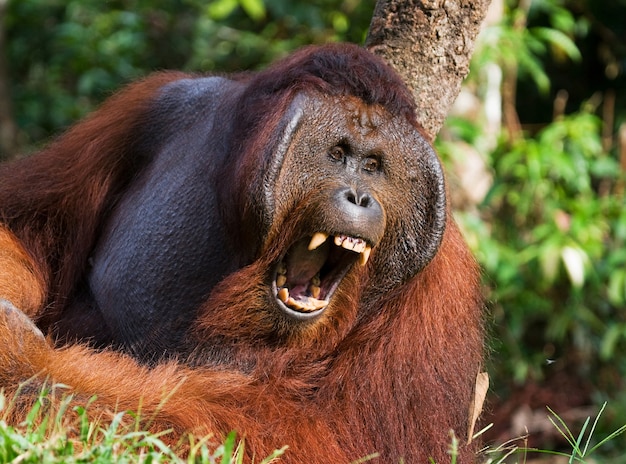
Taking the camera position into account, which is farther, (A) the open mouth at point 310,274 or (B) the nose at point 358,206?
(A) the open mouth at point 310,274

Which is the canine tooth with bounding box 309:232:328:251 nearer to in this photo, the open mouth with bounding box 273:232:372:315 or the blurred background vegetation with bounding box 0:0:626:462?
the open mouth with bounding box 273:232:372:315

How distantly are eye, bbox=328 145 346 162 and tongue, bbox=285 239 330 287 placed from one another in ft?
0.91

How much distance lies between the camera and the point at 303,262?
313 cm

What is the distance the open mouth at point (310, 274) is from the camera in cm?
309

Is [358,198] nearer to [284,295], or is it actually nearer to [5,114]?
[284,295]

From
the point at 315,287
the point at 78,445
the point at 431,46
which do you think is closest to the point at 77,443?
the point at 78,445

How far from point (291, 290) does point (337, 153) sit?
47 centimetres

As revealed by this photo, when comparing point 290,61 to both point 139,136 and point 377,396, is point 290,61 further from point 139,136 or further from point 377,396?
point 377,396

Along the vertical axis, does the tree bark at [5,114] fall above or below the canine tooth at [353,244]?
below

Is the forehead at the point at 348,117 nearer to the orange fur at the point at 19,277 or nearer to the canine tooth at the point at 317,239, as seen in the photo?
the canine tooth at the point at 317,239

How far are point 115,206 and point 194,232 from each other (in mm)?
493

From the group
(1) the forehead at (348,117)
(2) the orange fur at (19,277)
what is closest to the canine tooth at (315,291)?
(1) the forehead at (348,117)

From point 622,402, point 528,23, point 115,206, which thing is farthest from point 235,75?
point 528,23

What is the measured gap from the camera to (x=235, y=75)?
3.86 m
